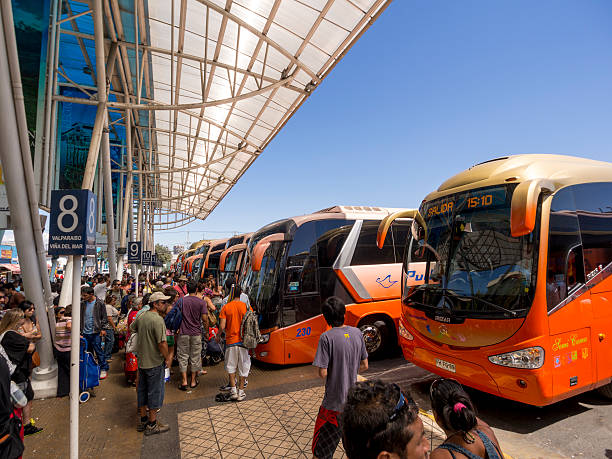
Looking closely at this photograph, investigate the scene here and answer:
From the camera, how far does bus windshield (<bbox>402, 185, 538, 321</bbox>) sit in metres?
4.27

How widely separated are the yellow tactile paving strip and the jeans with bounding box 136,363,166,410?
0.50 m

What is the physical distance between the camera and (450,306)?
15.7 feet

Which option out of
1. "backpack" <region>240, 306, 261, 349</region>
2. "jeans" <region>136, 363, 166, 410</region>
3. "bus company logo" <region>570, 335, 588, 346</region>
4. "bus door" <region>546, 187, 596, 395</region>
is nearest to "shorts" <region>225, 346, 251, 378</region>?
"backpack" <region>240, 306, 261, 349</region>

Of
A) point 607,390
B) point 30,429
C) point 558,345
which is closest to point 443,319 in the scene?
point 558,345

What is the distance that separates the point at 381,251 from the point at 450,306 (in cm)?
329

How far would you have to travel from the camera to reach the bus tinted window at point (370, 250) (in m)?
7.75

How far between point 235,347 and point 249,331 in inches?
13.5

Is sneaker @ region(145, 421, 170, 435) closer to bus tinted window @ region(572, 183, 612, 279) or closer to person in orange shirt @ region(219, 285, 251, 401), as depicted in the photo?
person in orange shirt @ region(219, 285, 251, 401)

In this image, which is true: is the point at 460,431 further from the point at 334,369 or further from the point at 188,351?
the point at 188,351

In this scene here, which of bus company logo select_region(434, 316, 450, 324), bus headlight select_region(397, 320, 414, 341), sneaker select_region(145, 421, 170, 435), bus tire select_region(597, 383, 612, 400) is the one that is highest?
bus company logo select_region(434, 316, 450, 324)

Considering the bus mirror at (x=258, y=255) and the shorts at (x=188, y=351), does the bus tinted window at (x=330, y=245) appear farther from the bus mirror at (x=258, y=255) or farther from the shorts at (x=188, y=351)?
the shorts at (x=188, y=351)

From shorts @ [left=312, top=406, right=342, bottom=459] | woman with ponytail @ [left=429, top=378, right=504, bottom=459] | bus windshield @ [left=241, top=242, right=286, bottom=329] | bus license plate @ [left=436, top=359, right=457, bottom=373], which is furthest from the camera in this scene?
bus windshield @ [left=241, top=242, right=286, bottom=329]

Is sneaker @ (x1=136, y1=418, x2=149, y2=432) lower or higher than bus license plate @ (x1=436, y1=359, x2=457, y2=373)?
lower

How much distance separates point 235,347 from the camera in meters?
5.79
